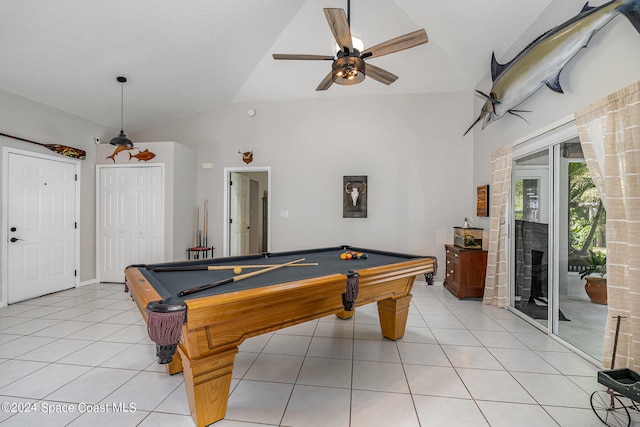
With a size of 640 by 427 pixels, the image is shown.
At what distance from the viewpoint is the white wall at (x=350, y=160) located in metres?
4.65

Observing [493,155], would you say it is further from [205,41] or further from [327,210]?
[205,41]

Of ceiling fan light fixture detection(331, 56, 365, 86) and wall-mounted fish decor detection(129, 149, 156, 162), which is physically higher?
ceiling fan light fixture detection(331, 56, 365, 86)

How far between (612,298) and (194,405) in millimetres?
2860

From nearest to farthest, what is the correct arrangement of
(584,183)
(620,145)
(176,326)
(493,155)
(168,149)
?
(176,326)
(620,145)
(584,183)
(493,155)
(168,149)

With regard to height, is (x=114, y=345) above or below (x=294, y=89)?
below

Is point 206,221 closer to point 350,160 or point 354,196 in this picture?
point 354,196

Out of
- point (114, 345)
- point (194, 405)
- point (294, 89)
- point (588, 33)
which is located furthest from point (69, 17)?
point (588, 33)

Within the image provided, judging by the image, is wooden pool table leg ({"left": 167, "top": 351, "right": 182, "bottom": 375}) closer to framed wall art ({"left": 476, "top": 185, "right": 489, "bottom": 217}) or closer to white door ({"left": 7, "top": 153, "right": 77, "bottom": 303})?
white door ({"left": 7, "top": 153, "right": 77, "bottom": 303})

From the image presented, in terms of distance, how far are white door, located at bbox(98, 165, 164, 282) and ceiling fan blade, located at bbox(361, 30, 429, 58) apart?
12.8 ft

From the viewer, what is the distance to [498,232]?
3.60m

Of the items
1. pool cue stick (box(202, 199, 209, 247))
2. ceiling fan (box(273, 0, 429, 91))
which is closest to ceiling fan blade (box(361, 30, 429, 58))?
ceiling fan (box(273, 0, 429, 91))

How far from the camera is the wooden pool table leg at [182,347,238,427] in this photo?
4.86ft

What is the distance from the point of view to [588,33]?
85.4 inches

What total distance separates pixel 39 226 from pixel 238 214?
9.40 feet
